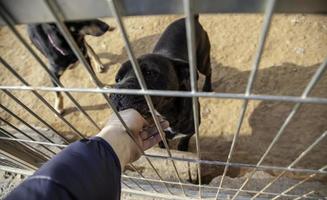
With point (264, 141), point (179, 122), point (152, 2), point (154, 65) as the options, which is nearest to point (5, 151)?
point (154, 65)

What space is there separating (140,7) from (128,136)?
599 millimetres

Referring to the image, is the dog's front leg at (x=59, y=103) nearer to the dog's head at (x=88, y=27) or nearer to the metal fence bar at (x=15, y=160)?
the dog's head at (x=88, y=27)

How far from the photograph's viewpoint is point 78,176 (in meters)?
0.93

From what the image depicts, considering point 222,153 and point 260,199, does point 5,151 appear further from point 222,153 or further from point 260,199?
point 222,153

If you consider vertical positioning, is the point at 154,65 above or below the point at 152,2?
above

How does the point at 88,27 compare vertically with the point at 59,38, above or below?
above

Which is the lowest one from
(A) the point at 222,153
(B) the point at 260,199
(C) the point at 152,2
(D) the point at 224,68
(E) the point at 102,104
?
(B) the point at 260,199

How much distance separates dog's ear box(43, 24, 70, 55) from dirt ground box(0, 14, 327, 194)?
73 cm

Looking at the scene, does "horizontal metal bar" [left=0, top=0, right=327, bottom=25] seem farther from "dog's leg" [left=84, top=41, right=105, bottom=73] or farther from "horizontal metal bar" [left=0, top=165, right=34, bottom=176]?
"dog's leg" [left=84, top=41, right=105, bottom=73]

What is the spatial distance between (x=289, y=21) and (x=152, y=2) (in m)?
3.12

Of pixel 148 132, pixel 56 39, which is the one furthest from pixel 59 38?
pixel 148 132

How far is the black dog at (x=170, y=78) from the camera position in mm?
1674

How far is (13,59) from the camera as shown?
3643 mm

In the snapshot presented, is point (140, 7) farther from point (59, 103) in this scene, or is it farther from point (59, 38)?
point (59, 103)
